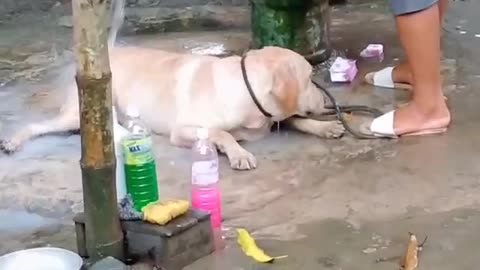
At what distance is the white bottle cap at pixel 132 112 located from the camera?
11.0 feet

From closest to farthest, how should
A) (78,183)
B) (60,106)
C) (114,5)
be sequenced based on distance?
(78,183) < (60,106) < (114,5)

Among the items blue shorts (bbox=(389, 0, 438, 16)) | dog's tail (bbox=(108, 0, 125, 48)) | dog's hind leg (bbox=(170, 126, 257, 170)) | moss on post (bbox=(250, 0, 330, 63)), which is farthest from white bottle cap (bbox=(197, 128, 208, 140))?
dog's tail (bbox=(108, 0, 125, 48))

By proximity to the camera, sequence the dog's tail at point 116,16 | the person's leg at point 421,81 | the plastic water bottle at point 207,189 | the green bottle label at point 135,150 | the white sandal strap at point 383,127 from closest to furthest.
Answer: the green bottle label at point 135,150, the plastic water bottle at point 207,189, the person's leg at point 421,81, the white sandal strap at point 383,127, the dog's tail at point 116,16

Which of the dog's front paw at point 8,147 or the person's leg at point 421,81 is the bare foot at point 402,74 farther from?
the dog's front paw at point 8,147

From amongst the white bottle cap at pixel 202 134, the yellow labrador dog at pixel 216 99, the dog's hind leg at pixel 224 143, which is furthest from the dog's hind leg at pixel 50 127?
the white bottle cap at pixel 202 134

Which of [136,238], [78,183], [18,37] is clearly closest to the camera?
[136,238]

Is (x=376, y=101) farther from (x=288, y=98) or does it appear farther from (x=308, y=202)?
(x=308, y=202)

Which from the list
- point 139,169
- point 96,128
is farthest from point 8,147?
point 96,128

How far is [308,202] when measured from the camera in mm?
3004

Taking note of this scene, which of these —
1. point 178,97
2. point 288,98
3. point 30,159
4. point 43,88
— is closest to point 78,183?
point 30,159

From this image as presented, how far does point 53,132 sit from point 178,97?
493mm

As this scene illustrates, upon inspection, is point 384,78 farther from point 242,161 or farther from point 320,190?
point 320,190

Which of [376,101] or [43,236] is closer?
[43,236]

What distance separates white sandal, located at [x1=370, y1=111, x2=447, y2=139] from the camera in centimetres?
356
